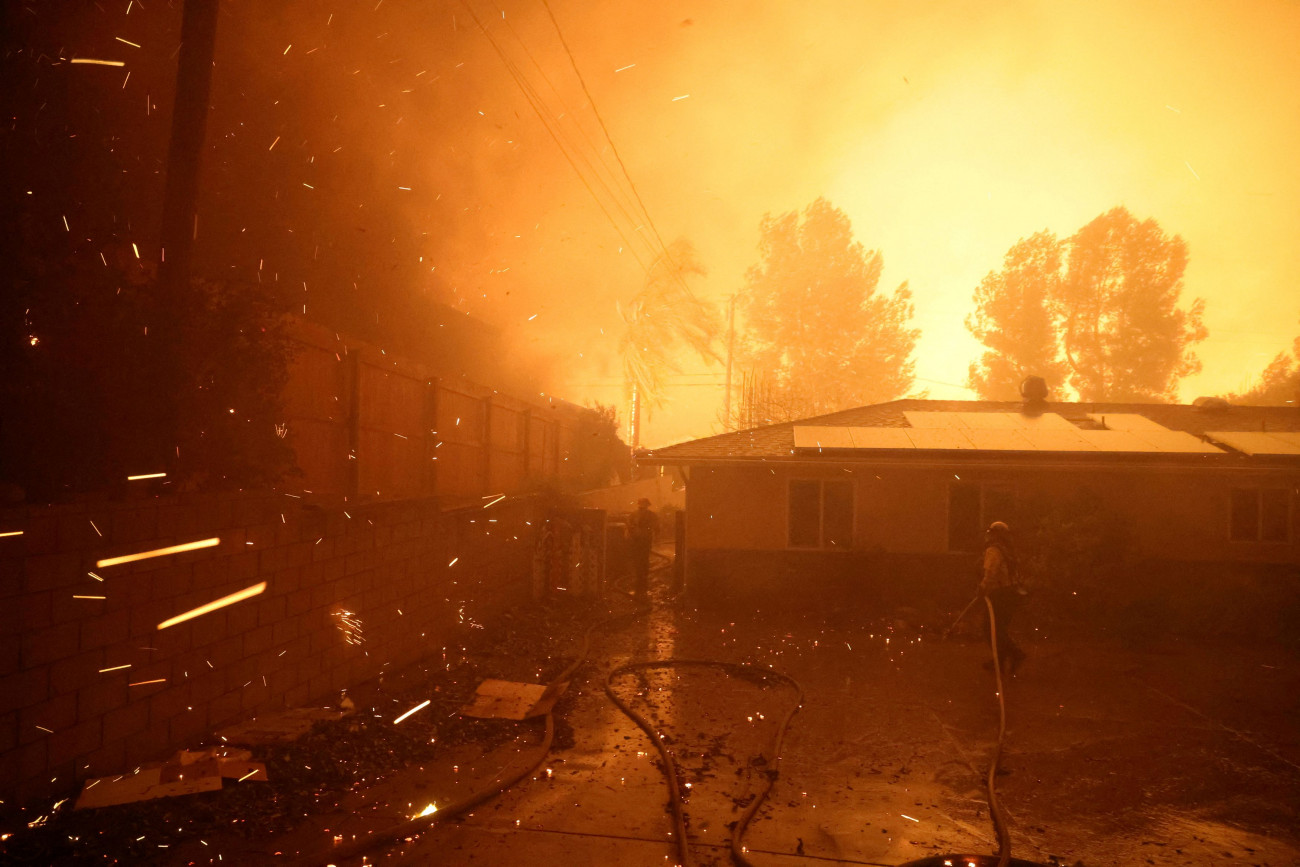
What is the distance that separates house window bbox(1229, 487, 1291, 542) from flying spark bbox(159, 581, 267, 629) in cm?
1456

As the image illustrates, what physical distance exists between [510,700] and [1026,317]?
36183 millimetres

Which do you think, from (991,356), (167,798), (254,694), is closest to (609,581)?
(254,694)

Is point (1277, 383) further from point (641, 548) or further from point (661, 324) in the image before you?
point (641, 548)

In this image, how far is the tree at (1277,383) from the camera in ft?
118

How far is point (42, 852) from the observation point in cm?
338

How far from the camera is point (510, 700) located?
6332 mm

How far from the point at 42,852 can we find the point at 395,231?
1362 cm

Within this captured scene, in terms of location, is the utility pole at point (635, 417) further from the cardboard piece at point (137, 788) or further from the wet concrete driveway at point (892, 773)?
the cardboard piece at point (137, 788)

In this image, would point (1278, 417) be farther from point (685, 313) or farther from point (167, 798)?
point (167, 798)

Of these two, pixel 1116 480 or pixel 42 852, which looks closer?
pixel 42 852

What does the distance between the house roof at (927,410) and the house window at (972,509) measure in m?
1.06

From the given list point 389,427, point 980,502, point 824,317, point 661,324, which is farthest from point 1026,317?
point 389,427

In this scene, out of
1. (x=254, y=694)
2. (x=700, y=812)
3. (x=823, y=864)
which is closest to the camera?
(x=823, y=864)

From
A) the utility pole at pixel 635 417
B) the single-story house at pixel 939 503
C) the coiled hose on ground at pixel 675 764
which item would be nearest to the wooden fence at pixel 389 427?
the coiled hose on ground at pixel 675 764
